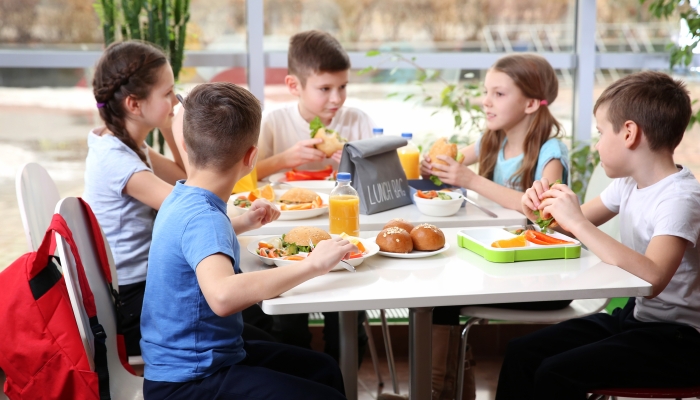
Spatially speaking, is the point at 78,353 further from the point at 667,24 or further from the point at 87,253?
the point at 667,24

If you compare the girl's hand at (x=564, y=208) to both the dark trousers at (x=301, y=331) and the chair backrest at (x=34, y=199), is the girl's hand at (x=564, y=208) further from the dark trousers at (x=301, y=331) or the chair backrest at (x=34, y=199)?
the chair backrest at (x=34, y=199)

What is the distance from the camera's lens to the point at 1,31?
3.55 meters

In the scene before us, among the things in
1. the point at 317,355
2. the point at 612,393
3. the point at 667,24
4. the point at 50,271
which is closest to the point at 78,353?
the point at 50,271

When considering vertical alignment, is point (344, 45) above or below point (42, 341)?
above

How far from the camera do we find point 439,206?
2104 millimetres

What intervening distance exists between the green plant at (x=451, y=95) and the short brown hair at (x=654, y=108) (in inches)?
66.8

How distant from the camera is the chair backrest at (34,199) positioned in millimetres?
1839

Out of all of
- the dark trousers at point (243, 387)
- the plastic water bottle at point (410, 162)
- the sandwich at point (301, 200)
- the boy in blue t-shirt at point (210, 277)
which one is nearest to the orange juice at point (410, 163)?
the plastic water bottle at point (410, 162)

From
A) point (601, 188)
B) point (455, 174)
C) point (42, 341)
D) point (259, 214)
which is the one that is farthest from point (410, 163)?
point (42, 341)

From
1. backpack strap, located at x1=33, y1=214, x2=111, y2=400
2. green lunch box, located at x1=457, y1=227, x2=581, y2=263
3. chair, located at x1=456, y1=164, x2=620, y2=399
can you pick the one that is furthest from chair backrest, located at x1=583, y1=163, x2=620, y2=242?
backpack strap, located at x1=33, y1=214, x2=111, y2=400

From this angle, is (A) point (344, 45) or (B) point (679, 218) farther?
(A) point (344, 45)

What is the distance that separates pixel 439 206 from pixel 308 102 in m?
1.04

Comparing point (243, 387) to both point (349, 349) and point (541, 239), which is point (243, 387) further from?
point (541, 239)

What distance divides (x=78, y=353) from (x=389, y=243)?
0.74 meters
